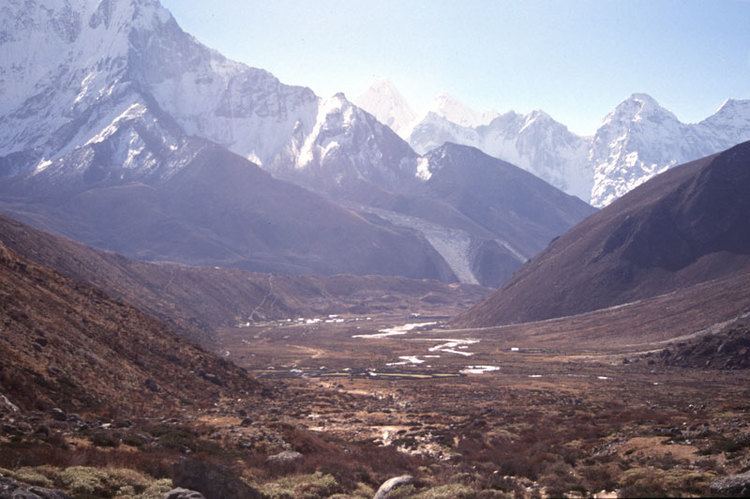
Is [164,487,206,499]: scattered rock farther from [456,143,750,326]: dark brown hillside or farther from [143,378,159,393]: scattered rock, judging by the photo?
[456,143,750,326]: dark brown hillside

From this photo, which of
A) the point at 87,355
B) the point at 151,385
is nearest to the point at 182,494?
the point at 87,355

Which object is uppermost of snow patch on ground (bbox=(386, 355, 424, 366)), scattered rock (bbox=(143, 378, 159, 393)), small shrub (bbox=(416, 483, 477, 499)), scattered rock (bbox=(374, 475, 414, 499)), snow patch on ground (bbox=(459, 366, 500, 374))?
small shrub (bbox=(416, 483, 477, 499))

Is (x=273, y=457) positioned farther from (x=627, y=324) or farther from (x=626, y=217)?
(x=626, y=217)

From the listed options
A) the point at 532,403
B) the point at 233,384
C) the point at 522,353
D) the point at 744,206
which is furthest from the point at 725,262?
the point at 233,384

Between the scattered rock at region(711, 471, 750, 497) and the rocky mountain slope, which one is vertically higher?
the scattered rock at region(711, 471, 750, 497)

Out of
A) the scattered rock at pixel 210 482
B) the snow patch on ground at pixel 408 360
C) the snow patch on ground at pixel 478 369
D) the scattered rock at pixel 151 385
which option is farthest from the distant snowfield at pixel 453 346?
the scattered rock at pixel 210 482

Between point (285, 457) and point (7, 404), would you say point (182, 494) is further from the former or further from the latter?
point (7, 404)

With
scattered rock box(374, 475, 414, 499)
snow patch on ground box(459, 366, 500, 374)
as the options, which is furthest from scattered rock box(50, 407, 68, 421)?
snow patch on ground box(459, 366, 500, 374)
